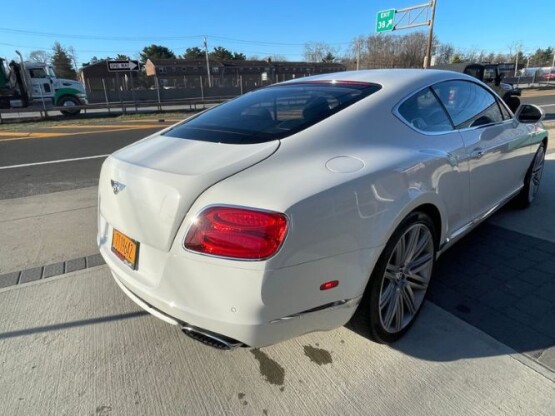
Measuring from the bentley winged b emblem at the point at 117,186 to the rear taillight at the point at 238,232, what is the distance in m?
0.60

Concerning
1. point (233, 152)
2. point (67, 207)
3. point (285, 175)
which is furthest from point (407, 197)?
point (67, 207)

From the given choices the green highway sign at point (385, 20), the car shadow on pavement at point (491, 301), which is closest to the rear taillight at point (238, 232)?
the car shadow on pavement at point (491, 301)

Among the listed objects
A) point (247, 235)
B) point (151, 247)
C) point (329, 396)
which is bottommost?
point (329, 396)

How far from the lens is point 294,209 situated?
1570mm

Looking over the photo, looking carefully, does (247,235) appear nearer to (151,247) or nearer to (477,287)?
(151,247)

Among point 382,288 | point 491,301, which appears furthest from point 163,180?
point 491,301

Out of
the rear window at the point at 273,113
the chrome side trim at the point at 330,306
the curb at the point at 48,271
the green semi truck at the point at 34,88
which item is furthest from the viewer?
the green semi truck at the point at 34,88

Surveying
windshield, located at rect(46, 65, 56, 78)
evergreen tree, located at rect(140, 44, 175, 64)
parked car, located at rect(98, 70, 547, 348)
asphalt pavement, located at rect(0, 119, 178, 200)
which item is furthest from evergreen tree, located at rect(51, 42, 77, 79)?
parked car, located at rect(98, 70, 547, 348)

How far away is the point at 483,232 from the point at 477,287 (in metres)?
1.14

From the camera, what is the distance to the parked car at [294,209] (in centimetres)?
161

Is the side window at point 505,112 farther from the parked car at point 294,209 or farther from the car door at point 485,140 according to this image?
the parked car at point 294,209

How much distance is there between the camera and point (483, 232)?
3.75 meters

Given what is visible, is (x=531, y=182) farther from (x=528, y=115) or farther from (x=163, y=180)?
(x=163, y=180)

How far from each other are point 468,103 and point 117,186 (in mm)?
2650
